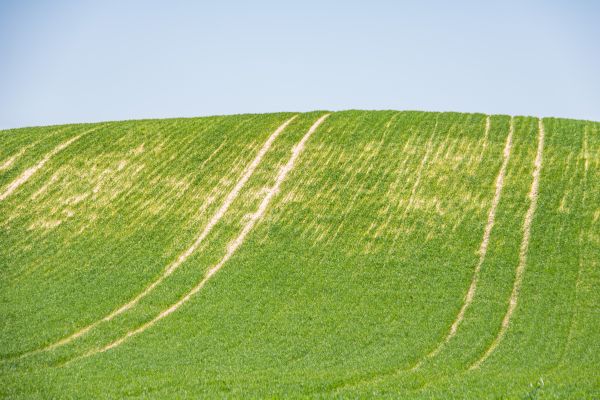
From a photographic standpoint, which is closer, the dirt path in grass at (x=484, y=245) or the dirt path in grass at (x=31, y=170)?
the dirt path in grass at (x=484, y=245)

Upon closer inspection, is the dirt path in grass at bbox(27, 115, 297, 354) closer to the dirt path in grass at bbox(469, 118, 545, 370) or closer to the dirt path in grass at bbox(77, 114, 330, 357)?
the dirt path in grass at bbox(77, 114, 330, 357)

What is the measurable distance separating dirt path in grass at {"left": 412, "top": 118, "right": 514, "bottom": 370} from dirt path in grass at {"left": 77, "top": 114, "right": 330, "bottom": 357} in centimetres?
1370

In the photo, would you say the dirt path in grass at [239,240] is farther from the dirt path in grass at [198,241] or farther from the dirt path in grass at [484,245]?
the dirt path in grass at [484,245]

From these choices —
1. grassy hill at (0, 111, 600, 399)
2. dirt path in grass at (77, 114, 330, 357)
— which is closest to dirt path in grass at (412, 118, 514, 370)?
grassy hill at (0, 111, 600, 399)

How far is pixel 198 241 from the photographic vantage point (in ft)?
146

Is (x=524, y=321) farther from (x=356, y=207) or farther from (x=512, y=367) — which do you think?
(x=356, y=207)

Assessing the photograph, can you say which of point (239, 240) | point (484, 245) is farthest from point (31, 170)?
point (484, 245)

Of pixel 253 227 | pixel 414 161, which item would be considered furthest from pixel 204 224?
pixel 414 161

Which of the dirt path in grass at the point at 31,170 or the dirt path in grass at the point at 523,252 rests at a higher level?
the dirt path in grass at the point at 31,170

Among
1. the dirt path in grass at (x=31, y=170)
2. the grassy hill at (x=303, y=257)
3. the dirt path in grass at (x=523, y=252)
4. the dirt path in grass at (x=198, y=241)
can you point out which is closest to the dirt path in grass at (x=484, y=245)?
the grassy hill at (x=303, y=257)

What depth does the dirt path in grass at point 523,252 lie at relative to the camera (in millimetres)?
30413

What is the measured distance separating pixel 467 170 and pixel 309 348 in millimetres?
24645

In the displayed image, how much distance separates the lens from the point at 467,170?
165 ft

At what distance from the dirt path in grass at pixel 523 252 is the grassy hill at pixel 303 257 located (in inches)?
5.2
